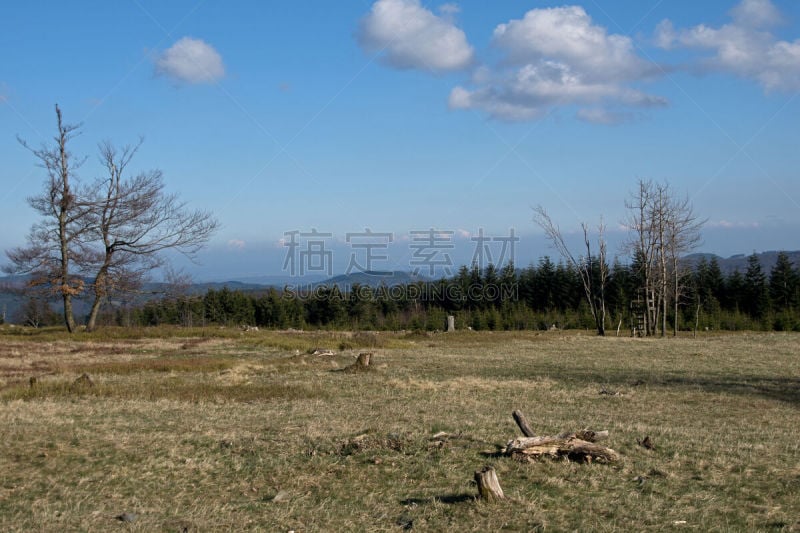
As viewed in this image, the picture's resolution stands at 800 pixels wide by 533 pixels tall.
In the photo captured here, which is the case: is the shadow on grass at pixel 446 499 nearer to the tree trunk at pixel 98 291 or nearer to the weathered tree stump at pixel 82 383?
the weathered tree stump at pixel 82 383

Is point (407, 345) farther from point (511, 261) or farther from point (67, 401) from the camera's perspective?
point (511, 261)

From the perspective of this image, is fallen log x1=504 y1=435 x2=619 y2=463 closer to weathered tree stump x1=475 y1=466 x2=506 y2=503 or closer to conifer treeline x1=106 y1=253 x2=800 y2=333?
weathered tree stump x1=475 y1=466 x2=506 y2=503

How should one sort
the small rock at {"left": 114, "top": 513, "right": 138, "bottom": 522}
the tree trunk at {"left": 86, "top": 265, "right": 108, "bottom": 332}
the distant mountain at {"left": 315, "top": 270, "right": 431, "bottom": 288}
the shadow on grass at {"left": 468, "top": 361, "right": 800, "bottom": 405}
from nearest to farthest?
the small rock at {"left": 114, "top": 513, "right": 138, "bottom": 522}, the shadow on grass at {"left": 468, "top": 361, "right": 800, "bottom": 405}, the tree trunk at {"left": 86, "top": 265, "right": 108, "bottom": 332}, the distant mountain at {"left": 315, "top": 270, "right": 431, "bottom": 288}

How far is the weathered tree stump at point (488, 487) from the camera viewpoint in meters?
6.16

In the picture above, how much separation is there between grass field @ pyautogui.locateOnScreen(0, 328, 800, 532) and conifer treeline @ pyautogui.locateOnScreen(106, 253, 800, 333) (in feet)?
124

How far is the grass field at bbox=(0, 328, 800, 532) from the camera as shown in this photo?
5.98m

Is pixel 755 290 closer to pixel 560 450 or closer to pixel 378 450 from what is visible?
pixel 560 450

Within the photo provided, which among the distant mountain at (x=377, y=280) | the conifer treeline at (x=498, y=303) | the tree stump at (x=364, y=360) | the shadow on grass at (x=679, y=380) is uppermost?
the distant mountain at (x=377, y=280)

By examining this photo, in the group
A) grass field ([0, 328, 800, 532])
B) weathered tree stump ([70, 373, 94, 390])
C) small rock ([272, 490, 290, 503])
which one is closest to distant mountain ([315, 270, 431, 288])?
grass field ([0, 328, 800, 532])

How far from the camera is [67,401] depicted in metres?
12.5

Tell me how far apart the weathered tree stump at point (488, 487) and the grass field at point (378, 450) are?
0.10m

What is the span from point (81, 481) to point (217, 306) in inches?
2497

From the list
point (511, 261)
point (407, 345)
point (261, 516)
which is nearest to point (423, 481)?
point (261, 516)

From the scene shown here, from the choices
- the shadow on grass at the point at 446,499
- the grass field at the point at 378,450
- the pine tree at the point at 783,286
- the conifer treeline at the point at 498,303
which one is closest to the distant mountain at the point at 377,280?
the conifer treeline at the point at 498,303
